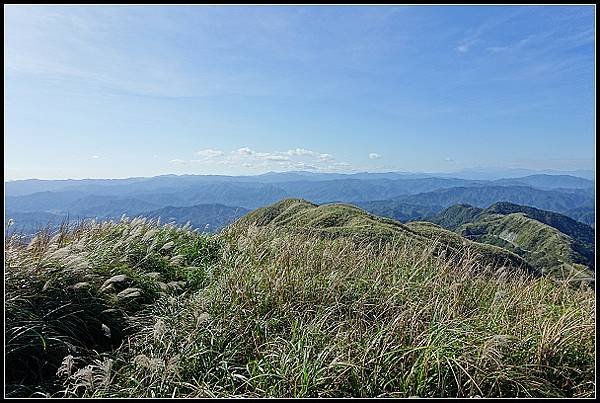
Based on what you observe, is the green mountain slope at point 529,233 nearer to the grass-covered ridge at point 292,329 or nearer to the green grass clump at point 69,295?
the grass-covered ridge at point 292,329

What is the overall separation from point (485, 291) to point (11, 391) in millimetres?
5362

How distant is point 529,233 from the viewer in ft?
328

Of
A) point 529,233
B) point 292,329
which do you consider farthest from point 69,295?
point 529,233

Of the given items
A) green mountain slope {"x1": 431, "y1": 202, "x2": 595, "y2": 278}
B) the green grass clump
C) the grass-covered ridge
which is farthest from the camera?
green mountain slope {"x1": 431, "y1": 202, "x2": 595, "y2": 278}

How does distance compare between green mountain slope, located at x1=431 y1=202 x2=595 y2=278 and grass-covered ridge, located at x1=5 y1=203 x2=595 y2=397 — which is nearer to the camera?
grass-covered ridge, located at x1=5 y1=203 x2=595 y2=397

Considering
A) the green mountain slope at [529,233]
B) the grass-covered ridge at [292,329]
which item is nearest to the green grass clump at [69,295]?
the grass-covered ridge at [292,329]

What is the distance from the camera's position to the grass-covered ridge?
353 centimetres

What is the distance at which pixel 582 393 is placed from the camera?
370cm

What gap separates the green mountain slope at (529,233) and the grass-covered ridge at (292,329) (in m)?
41.5

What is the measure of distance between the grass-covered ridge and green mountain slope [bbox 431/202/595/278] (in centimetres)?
4149

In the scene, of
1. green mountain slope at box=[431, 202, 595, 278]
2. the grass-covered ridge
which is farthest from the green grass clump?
green mountain slope at box=[431, 202, 595, 278]

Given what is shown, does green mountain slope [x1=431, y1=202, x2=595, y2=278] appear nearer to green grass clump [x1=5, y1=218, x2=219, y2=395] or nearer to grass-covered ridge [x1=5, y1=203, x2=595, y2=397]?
grass-covered ridge [x1=5, y1=203, x2=595, y2=397]

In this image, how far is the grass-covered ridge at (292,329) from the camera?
353 cm

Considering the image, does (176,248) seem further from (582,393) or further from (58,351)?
(582,393)
